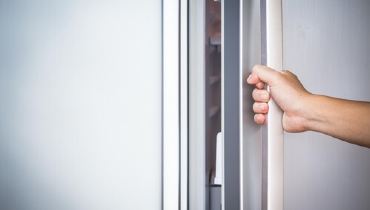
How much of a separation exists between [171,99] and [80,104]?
0.29 m

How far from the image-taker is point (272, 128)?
347 millimetres

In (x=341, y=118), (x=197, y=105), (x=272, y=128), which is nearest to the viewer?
(x=272, y=128)

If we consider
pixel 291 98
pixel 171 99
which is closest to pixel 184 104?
pixel 171 99

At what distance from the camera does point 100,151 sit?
→ 75 cm

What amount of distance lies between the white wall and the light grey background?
1.19 feet

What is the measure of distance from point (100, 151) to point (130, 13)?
1.26 feet

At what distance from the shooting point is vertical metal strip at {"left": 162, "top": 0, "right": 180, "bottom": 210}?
63 centimetres

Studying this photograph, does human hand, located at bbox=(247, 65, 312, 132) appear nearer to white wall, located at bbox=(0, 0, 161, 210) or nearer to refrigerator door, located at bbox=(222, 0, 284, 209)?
refrigerator door, located at bbox=(222, 0, 284, 209)

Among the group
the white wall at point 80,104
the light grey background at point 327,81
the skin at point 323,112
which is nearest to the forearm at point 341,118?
the skin at point 323,112

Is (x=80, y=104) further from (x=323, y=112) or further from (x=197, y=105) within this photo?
(x=323, y=112)

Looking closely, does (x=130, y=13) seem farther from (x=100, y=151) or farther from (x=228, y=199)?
(x=228, y=199)

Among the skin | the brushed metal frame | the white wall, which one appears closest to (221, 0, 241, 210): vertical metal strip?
the skin

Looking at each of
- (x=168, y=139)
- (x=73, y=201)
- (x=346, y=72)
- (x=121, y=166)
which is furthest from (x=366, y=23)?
(x=73, y=201)

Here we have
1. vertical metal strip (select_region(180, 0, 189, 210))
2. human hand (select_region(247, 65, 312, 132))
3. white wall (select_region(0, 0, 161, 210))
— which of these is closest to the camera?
human hand (select_region(247, 65, 312, 132))
